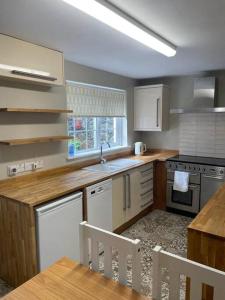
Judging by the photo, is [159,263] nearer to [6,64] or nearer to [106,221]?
[106,221]

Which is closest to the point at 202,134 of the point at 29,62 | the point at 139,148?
the point at 139,148

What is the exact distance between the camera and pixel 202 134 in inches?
160

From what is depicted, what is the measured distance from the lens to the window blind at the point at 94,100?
3.15 meters

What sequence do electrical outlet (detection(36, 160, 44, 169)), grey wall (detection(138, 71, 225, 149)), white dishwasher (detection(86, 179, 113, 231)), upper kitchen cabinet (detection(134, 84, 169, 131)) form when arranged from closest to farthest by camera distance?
1. white dishwasher (detection(86, 179, 113, 231))
2. electrical outlet (detection(36, 160, 44, 169))
3. grey wall (detection(138, 71, 225, 149))
4. upper kitchen cabinet (detection(134, 84, 169, 131))

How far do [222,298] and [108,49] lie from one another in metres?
2.30

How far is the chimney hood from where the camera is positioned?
3.75 m

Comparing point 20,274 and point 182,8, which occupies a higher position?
point 182,8

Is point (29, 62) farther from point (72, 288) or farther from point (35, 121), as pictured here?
point (72, 288)

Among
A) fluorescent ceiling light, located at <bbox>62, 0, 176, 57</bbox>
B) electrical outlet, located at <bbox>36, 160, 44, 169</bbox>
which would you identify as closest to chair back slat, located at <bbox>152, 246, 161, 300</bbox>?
fluorescent ceiling light, located at <bbox>62, 0, 176, 57</bbox>

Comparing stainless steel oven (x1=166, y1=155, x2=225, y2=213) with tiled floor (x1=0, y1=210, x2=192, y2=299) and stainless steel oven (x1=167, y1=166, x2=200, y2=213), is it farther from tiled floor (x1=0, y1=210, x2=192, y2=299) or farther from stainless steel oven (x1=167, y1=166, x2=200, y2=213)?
tiled floor (x1=0, y1=210, x2=192, y2=299)

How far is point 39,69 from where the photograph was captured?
2.36 metres

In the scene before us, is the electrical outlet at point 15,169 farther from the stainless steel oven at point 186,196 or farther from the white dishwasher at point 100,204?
the stainless steel oven at point 186,196

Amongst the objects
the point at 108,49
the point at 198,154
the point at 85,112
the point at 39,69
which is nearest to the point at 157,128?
the point at 198,154

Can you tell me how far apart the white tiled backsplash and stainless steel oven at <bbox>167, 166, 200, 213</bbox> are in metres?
0.71
